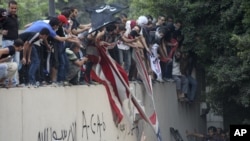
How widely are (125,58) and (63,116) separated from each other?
174 inches

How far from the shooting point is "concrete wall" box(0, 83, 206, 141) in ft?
38.4

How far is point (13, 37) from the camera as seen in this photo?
1291 cm

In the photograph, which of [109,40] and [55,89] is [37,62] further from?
[109,40]

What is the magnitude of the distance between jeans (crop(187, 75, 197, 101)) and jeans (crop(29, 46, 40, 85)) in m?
10.7

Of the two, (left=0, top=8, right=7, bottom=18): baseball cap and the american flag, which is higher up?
(left=0, top=8, right=7, bottom=18): baseball cap

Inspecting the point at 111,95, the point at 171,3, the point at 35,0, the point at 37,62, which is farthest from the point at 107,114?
the point at 35,0

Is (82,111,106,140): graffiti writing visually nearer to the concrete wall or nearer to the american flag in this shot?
the concrete wall

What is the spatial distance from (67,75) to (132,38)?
4.05 m

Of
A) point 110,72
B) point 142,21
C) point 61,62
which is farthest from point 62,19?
point 142,21

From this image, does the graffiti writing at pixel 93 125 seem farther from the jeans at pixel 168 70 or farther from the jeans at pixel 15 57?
the jeans at pixel 168 70

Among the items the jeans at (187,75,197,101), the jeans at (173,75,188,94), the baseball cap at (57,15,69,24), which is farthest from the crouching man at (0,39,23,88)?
the jeans at (187,75,197,101)

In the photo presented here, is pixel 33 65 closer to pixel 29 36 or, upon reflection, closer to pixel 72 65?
pixel 29 36

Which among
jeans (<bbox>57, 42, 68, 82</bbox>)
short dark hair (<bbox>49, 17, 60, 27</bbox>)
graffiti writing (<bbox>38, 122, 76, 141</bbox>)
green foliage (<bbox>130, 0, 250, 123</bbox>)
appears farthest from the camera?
green foliage (<bbox>130, 0, 250, 123</bbox>)

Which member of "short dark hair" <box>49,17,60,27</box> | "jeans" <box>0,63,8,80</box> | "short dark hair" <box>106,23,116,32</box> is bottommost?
"short dark hair" <box>106,23,116,32</box>
